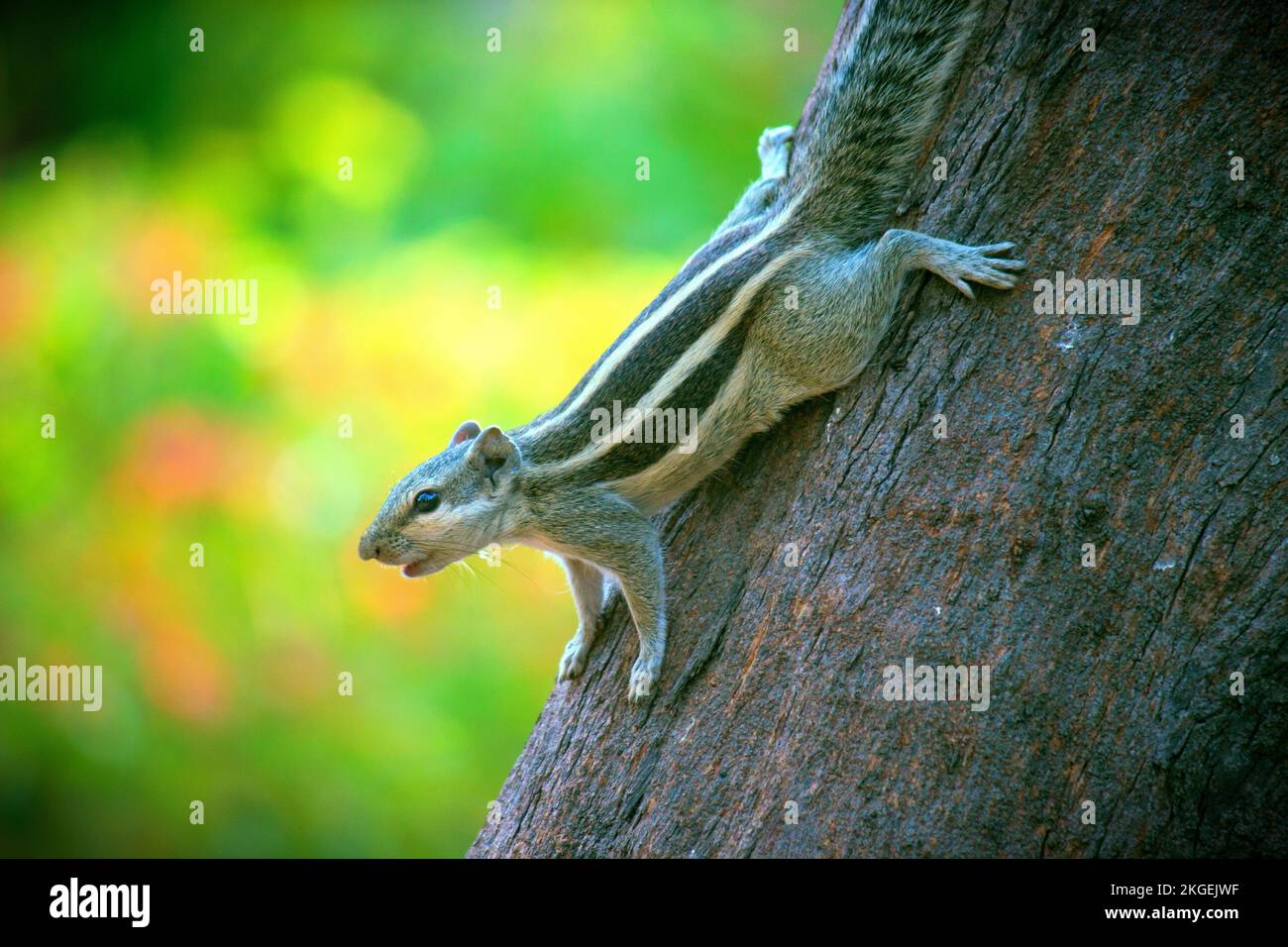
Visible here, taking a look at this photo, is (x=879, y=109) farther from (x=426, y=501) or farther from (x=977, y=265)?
(x=426, y=501)

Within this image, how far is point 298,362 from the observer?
612 centimetres

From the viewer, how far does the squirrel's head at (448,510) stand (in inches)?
127

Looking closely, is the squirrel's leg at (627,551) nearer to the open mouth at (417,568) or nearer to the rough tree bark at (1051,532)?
the rough tree bark at (1051,532)

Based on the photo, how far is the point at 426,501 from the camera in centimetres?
326

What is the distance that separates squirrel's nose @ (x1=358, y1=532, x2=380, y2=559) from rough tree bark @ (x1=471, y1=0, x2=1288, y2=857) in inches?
43.4

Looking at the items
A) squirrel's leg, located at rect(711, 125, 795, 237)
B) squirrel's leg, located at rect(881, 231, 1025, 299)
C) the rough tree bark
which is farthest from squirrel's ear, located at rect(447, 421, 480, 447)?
squirrel's leg, located at rect(881, 231, 1025, 299)

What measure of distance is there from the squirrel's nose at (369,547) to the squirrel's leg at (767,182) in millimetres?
1547

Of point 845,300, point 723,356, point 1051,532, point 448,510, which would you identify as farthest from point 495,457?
point 1051,532

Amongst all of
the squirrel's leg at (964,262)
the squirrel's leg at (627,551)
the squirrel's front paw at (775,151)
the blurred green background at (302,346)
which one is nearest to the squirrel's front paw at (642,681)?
the squirrel's leg at (627,551)

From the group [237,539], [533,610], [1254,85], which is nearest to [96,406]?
[237,539]

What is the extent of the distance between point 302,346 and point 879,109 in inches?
171

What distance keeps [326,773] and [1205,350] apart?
5.33m

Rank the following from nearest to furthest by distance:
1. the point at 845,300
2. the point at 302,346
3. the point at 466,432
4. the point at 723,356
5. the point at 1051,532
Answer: the point at 1051,532 → the point at 845,300 → the point at 723,356 → the point at 466,432 → the point at 302,346
